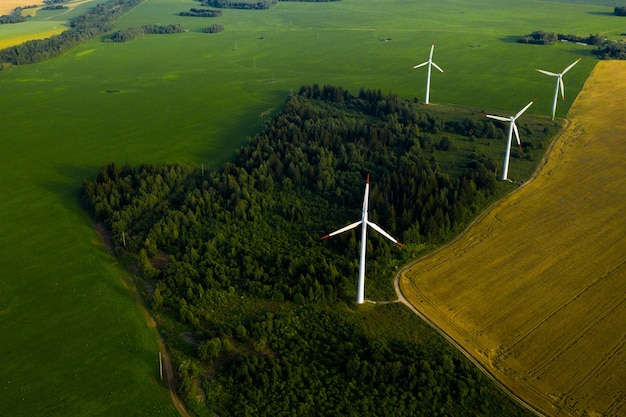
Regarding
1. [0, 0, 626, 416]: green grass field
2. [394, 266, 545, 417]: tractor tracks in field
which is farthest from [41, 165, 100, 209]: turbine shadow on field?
[394, 266, 545, 417]: tractor tracks in field

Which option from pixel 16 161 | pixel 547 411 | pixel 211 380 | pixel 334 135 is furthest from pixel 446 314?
pixel 16 161

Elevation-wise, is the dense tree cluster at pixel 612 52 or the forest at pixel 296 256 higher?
the dense tree cluster at pixel 612 52

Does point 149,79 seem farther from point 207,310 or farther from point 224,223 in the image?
point 207,310

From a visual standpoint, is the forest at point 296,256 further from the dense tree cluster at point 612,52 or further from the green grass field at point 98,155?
the dense tree cluster at point 612,52

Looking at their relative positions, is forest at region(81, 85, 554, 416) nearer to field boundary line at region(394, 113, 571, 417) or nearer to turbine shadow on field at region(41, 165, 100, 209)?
field boundary line at region(394, 113, 571, 417)

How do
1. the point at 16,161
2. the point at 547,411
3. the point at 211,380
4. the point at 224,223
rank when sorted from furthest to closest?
the point at 16,161
the point at 224,223
the point at 211,380
the point at 547,411

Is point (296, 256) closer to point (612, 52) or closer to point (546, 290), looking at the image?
point (546, 290)

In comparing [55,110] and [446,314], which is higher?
[55,110]

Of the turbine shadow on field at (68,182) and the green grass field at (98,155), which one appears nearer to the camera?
the green grass field at (98,155)

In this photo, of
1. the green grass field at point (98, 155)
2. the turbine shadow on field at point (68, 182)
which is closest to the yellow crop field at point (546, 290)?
the green grass field at point (98, 155)
